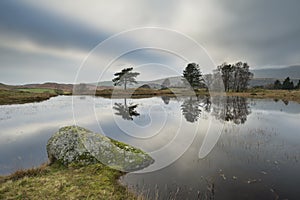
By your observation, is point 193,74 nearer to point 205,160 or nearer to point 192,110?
point 192,110

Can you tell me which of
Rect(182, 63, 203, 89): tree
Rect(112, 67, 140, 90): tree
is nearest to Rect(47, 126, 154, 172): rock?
Rect(112, 67, 140, 90): tree

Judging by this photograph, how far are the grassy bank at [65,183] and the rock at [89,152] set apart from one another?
0.35 m

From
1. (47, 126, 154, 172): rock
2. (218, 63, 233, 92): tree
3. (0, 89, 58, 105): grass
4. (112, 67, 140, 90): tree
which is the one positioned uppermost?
(218, 63, 233, 92): tree

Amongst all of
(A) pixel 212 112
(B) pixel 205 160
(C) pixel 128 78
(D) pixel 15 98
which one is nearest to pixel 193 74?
(C) pixel 128 78

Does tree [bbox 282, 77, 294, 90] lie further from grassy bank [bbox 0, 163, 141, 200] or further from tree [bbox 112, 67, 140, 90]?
grassy bank [bbox 0, 163, 141, 200]

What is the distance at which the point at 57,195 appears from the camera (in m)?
5.11

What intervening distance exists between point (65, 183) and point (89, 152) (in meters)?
1.83

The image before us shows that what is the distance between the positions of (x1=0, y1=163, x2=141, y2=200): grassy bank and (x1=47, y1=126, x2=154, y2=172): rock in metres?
0.35

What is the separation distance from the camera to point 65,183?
227 inches

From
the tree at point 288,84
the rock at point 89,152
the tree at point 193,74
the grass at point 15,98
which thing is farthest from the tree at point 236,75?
the rock at point 89,152

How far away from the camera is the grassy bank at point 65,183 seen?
511 cm

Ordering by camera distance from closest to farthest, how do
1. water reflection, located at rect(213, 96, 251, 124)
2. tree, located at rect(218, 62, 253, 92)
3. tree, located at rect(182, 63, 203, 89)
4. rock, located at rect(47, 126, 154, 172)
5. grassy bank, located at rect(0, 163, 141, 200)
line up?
grassy bank, located at rect(0, 163, 141, 200) → rock, located at rect(47, 126, 154, 172) → water reflection, located at rect(213, 96, 251, 124) → tree, located at rect(182, 63, 203, 89) → tree, located at rect(218, 62, 253, 92)

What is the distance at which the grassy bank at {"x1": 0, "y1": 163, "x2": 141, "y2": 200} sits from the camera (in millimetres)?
5105

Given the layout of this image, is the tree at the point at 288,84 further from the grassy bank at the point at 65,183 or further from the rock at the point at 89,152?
the grassy bank at the point at 65,183
